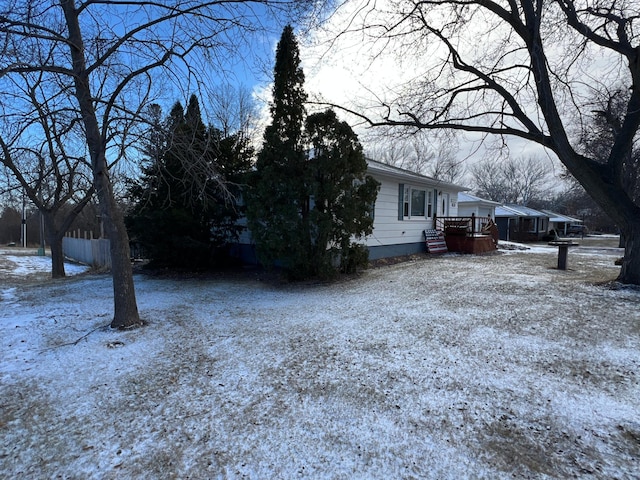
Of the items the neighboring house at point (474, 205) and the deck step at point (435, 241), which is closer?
the deck step at point (435, 241)

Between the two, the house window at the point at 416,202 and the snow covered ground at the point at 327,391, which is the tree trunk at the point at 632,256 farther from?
the house window at the point at 416,202

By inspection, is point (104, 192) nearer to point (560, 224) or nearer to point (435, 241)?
point (435, 241)

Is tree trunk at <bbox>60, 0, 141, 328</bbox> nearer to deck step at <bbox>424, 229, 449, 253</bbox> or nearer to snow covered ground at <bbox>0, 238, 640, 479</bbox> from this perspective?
→ snow covered ground at <bbox>0, 238, 640, 479</bbox>

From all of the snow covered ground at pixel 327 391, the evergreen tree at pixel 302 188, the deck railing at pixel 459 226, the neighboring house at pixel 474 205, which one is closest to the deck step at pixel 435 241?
the deck railing at pixel 459 226

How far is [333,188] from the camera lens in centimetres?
727

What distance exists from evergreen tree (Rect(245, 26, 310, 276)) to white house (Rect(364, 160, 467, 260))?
3089 millimetres

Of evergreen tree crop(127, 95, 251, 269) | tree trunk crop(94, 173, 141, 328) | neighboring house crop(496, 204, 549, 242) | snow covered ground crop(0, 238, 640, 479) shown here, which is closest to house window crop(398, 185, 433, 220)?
evergreen tree crop(127, 95, 251, 269)

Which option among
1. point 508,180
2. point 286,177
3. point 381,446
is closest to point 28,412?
point 381,446

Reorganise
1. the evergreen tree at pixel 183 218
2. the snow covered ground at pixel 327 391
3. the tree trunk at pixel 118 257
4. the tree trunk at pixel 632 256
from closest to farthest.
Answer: the snow covered ground at pixel 327 391 → the tree trunk at pixel 118 257 → the tree trunk at pixel 632 256 → the evergreen tree at pixel 183 218

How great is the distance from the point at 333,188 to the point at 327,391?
4.99 metres

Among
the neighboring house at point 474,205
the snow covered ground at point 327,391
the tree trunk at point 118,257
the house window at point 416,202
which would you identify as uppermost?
the neighboring house at point 474,205

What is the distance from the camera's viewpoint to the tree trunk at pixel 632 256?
6871mm

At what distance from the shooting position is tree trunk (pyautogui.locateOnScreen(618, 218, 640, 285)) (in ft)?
22.5

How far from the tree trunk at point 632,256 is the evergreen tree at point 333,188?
18.0 feet
